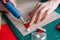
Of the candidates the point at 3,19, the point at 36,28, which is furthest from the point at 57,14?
the point at 3,19

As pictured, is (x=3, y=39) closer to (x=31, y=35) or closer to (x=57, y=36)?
(x=31, y=35)

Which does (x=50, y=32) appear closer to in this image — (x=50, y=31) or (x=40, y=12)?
(x=50, y=31)

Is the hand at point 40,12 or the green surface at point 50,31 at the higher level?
the hand at point 40,12

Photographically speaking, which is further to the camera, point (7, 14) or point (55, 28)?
point (7, 14)

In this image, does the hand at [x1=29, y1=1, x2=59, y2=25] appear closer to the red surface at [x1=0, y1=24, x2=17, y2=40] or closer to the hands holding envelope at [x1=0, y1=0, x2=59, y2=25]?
the hands holding envelope at [x1=0, y1=0, x2=59, y2=25]

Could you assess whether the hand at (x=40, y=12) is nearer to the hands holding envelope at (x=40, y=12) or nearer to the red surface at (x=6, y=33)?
the hands holding envelope at (x=40, y=12)

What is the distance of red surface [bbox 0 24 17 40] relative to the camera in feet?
1.70

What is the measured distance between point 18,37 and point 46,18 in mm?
198

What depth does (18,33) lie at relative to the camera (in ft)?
1.78

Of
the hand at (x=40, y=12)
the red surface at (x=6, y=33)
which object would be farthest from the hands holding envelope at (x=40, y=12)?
the red surface at (x=6, y=33)

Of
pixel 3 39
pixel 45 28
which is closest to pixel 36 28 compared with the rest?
pixel 45 28

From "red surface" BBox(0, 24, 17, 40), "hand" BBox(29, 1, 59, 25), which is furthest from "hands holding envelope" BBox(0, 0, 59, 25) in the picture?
"red surface" BBox(0, 24, 17, 40)

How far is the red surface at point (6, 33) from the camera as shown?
1.70ft

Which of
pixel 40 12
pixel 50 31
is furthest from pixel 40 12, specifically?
pixel 50 31
